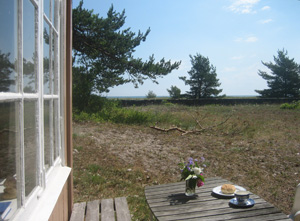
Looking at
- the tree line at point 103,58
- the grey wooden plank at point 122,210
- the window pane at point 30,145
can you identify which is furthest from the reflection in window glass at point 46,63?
the tree line at point 103,58

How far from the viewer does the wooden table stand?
75.8 inches

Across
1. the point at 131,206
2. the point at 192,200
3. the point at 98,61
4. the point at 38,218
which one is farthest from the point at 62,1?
the point at 98,61

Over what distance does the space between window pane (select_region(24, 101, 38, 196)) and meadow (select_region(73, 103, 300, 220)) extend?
204cm

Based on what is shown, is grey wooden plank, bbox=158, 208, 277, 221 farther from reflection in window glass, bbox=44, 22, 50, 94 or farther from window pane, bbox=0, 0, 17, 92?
window pane, bbox=0, 0, 17, 92

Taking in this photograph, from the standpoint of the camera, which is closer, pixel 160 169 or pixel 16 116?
pixel 16 116

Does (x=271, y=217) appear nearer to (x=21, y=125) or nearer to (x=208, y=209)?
(x=208, y=209)

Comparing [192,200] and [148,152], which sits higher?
[192,200]

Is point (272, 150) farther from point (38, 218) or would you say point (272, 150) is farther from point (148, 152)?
point (38, 218)

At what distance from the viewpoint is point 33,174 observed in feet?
4.59

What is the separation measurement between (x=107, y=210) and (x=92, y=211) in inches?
6.4

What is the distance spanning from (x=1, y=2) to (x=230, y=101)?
21.4 m

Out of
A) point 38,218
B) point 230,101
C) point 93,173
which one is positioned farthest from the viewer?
point 230,101

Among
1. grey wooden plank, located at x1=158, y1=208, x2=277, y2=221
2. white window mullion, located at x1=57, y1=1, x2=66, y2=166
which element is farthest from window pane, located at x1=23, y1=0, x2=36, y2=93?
grey wooden plank, located at x1=158, y1=208, x2=277, y2=221

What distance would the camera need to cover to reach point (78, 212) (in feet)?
9.12
